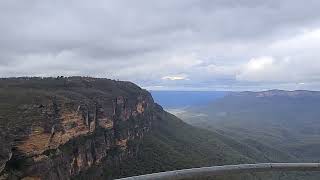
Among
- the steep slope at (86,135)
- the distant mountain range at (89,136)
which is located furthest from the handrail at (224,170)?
the steep slope at (86,135)

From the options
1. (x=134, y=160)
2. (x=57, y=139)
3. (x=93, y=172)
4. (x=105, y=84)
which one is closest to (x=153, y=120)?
(x=105, y=84)

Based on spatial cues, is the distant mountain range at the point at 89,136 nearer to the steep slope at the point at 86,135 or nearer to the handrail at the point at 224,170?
the steep slope at the point at 86,135

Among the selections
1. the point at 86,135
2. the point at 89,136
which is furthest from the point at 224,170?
the point at 89,136

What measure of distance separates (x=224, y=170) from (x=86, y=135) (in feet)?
142

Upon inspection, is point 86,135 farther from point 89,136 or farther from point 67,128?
point 67,128

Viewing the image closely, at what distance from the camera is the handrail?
11.5 feet

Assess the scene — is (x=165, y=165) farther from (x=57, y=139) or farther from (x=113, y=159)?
(x=57, y=139)

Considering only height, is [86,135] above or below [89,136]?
above

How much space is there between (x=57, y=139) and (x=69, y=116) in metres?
3.22

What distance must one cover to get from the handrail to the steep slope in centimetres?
2891

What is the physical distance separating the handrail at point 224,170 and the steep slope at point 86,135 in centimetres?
2891

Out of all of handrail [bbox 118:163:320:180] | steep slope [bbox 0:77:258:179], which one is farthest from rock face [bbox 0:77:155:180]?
handrail [bbox 118:163:320:180]

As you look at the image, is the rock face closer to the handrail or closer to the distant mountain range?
the distant mountain range

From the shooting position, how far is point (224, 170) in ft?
12.7
